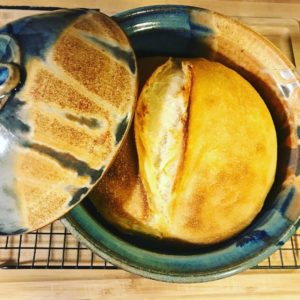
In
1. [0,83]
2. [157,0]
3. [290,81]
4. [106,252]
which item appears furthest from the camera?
[157,0]

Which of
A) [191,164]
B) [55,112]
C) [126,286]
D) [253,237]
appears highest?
→ [55,112]

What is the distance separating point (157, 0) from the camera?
3.69ft

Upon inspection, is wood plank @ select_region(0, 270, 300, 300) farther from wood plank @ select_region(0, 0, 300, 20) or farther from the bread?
wood plank @ select_region(0, 0, 300, 20)

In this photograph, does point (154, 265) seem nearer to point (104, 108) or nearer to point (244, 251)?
point (244, 251)

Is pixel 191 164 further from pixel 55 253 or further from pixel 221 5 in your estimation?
pixel 221 5

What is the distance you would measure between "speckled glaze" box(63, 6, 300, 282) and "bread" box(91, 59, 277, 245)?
0.04 meters

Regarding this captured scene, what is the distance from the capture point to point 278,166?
0.80 metres

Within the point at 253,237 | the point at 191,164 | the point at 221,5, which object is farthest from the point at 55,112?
the point at 221,5

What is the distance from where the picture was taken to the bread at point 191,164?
0.68 meters

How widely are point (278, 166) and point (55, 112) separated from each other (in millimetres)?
488

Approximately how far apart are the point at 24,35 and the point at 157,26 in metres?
0.33

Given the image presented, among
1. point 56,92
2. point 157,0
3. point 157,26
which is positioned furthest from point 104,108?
point 157,0

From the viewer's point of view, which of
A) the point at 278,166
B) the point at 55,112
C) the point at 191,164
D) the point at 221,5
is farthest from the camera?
the point at 221,5

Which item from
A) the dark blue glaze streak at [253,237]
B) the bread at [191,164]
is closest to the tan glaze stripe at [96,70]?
the bread at [191,164]
